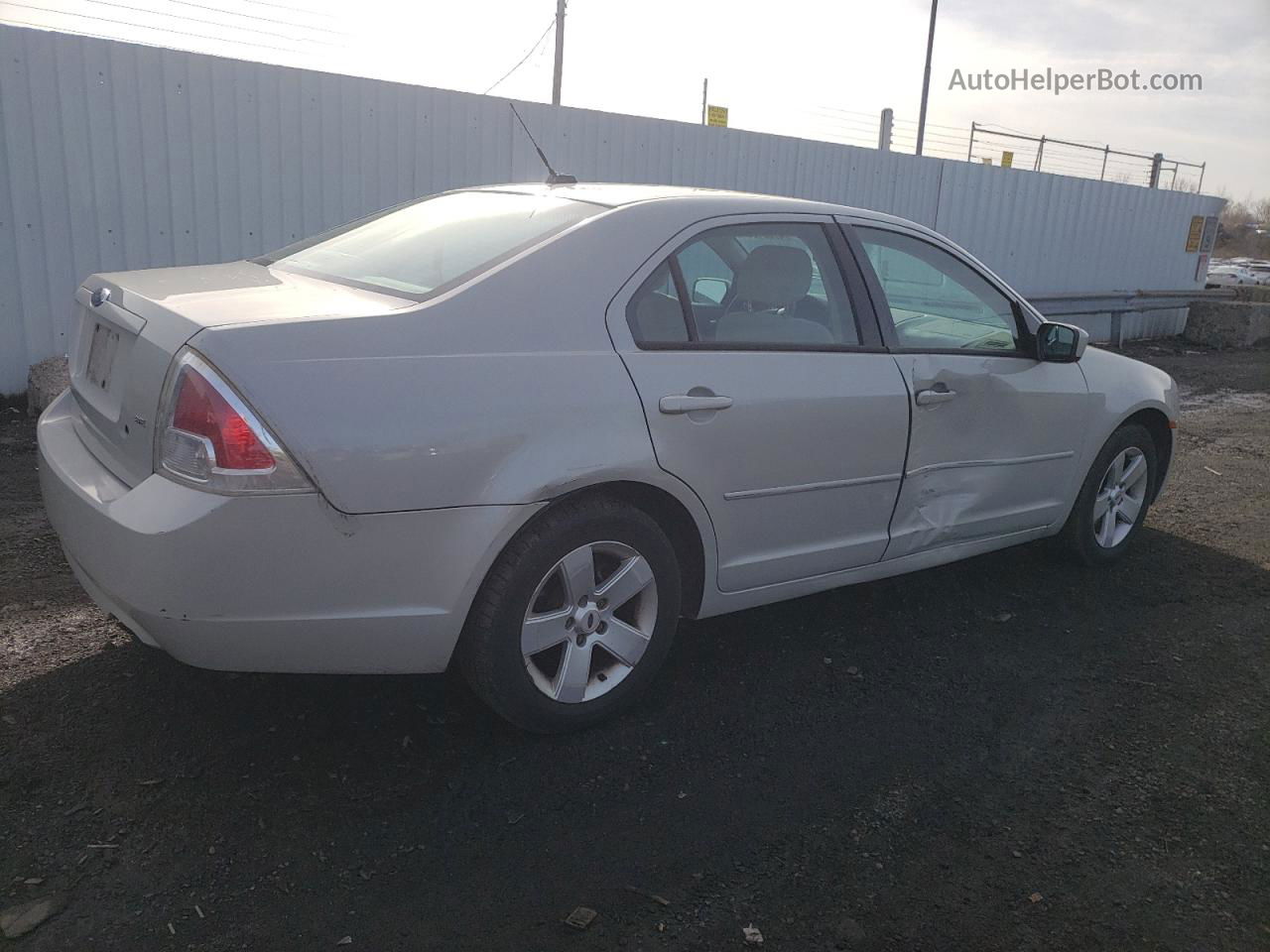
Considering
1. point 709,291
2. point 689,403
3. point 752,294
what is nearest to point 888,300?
point 752,294

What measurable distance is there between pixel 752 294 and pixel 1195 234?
56.3 ft

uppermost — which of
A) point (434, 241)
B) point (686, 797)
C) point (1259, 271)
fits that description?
point (434, 241)

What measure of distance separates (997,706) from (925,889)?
115 centimetres

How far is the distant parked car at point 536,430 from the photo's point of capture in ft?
8.37

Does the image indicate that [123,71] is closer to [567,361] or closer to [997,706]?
[567,361]

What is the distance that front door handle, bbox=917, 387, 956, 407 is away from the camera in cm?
380

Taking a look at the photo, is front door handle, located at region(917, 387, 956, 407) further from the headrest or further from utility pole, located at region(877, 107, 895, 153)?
utility pole, located at region(877, 107, 895, 153)

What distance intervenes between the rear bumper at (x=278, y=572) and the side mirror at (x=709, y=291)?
994 mm

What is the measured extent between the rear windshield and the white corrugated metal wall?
13.5ft

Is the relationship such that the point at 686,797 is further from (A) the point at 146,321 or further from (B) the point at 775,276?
(A) the point at 146,321

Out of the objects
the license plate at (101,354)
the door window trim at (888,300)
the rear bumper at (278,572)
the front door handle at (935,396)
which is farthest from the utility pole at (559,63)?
the rear bumper at (278,572)

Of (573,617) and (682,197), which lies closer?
(573,617)

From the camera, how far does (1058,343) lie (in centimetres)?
431

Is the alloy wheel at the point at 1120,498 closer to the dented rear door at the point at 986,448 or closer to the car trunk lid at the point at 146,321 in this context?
the dented rear door at the point at 986,448
